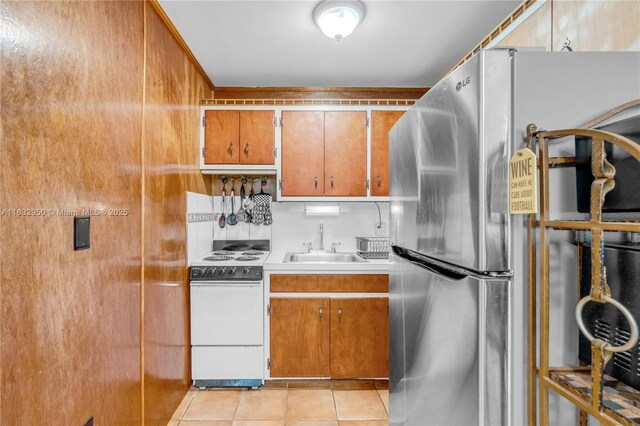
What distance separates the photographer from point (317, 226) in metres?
3.22

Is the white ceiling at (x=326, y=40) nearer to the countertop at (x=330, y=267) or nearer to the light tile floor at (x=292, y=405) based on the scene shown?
the countertop at (x=330, y=267)

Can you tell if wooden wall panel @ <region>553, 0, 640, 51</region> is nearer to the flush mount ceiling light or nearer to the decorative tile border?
the flush mount ceiling light

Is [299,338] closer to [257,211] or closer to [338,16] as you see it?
[257,211]

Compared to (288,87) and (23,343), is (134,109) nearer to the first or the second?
(23,343)

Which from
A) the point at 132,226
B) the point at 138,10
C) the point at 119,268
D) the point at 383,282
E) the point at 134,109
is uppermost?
the point at 138,10

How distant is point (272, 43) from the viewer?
229 centimetres

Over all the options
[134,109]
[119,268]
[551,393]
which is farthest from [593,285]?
[134,109]

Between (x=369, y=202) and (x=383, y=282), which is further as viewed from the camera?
(x=369, y=202)

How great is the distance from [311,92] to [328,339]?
6.78ft

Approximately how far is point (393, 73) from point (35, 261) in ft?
8.46

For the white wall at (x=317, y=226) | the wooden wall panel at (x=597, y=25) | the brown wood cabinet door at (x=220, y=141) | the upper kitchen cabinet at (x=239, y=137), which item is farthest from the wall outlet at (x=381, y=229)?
the wooden wall panel at (x=597, y=25)

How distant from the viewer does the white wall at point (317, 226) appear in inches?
126

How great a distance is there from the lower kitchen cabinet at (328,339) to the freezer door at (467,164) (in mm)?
1471

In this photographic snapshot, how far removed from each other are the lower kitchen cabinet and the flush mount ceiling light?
177 centimetres
